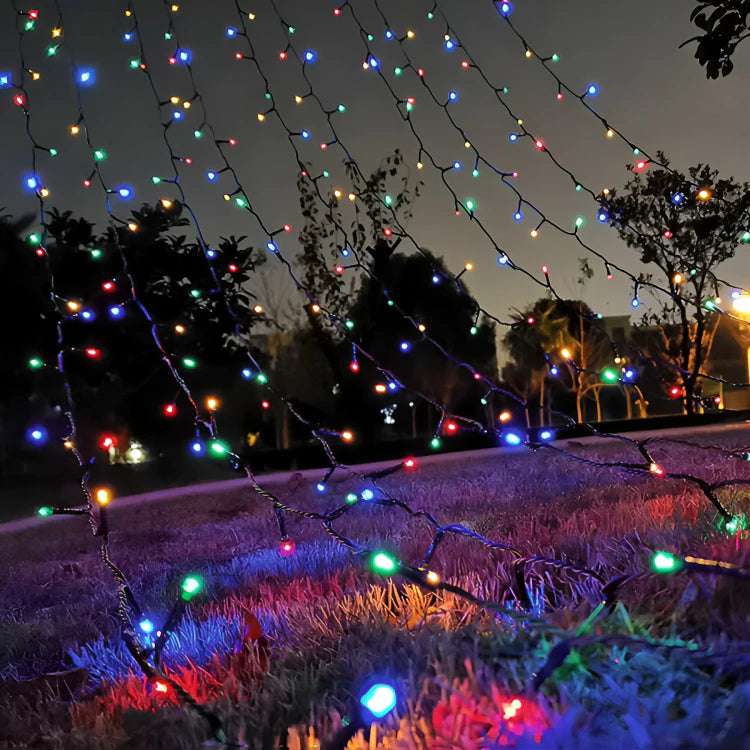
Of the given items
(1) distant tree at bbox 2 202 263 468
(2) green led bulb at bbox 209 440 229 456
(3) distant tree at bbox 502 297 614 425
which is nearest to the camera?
(2) green led bulb at bbox 209 440 229 456

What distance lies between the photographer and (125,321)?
31.9 ft

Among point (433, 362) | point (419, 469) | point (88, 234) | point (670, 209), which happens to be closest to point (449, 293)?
point (433, 362)

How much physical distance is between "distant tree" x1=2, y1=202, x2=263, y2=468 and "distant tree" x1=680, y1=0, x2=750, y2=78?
7221 mm

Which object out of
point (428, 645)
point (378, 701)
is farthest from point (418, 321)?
point (378, 701)

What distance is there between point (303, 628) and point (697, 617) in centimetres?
85

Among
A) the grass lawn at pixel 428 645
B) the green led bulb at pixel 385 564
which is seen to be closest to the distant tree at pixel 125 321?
the grass lawn at pixel 428 645

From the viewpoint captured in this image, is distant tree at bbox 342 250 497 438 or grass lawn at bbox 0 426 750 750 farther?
distant tree at bbox 342 250 497 438

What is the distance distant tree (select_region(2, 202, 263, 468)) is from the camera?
9078 mm

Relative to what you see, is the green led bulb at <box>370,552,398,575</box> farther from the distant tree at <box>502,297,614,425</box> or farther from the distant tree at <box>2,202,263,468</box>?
the distant tree at <box>502,297,614,425</box>

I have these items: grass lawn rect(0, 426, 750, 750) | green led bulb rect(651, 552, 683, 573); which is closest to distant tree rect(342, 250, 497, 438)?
grass lawn rect(0, 426, 750, 750)

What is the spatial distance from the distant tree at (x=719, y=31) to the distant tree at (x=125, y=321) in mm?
7221

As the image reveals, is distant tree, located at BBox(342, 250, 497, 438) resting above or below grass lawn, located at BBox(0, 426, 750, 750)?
above

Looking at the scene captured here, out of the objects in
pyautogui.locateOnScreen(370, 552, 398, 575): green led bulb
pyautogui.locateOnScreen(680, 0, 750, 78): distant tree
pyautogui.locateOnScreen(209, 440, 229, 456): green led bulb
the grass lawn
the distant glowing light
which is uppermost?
pyautogui.locateOnScreen(680, 0, 750, 78): distant tree

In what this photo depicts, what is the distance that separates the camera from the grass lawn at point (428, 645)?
39.8 inches
